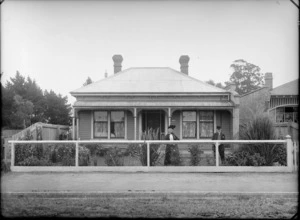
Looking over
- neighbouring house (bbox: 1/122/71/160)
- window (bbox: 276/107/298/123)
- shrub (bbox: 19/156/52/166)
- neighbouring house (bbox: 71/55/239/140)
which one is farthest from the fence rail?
window (bbox: 276/107/298/123)

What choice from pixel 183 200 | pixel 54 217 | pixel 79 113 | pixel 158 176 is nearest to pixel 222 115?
pixel 79 113

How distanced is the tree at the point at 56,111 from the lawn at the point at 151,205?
109 feet

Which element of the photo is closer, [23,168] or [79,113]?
[23,168]

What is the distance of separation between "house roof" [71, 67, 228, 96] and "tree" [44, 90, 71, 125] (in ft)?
59.4

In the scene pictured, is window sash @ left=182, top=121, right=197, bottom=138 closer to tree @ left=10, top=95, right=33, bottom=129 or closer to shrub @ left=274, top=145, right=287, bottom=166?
shrub @ left=274, top=145, right=287, bottom=166

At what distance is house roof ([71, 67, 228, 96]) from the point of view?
21.4 m

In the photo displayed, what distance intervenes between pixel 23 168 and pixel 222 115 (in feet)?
43.5

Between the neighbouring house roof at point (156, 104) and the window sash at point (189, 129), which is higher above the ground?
the neighbouring house roof at point (156, 104)

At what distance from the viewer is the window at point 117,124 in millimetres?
21375

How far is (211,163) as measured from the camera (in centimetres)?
1172

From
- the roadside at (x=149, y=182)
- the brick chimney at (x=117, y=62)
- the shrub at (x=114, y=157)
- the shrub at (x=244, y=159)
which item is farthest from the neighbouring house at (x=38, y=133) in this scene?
the shrub at (x=244, y=159)

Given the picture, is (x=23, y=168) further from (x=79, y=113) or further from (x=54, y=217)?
(x=79, y=113)

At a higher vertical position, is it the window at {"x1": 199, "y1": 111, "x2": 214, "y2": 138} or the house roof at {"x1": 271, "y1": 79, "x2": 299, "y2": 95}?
the house roof at {"x1": 271, "y1": 79, "x2": 299, "y2": 95}

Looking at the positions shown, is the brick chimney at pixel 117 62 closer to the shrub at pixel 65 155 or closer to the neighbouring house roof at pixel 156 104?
the neighbouring house roof at pixel 156 104
